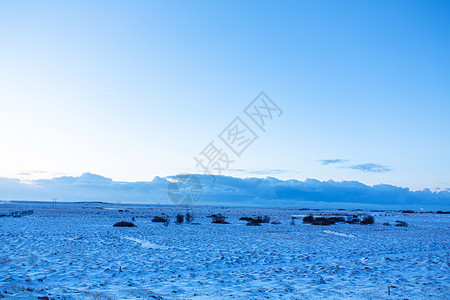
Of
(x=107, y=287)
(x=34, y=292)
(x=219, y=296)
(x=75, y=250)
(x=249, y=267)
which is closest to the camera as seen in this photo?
(x=34, y=292)

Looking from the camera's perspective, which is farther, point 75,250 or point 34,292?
point 75,250

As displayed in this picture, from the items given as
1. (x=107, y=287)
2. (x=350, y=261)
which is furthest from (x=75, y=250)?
(x=350, y=261)

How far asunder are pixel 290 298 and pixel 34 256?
9.58 m

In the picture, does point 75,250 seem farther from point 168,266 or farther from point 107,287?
point 107,287

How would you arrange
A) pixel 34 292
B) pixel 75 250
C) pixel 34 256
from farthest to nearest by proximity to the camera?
pixel 75 250, pixel 34 256, pixel 34 292

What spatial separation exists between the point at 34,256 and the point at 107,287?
18.3 feet

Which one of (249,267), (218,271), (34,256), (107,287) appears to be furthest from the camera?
(34,256)

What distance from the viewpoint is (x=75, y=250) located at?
46.7ft

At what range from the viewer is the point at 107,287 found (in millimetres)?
8523

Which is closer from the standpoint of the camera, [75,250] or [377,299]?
[377,299]

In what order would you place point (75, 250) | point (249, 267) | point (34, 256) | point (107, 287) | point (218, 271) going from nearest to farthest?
1. point (107, 287)
2. point (218, 271)
3. point (249, 267)
4. point (34, 256)
5. point (75, 250)

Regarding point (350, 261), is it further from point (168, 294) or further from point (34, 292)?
point (34, 292)

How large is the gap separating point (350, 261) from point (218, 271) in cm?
539

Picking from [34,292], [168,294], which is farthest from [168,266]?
[34,292]
